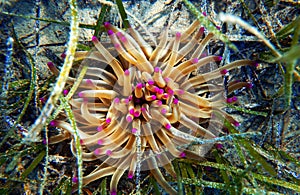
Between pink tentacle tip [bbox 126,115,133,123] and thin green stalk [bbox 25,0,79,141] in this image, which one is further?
pink tentacle tip [bbox 126,115,133,123]

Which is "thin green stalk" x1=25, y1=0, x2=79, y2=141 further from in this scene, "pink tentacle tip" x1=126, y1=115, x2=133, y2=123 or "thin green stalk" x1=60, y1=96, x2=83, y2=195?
"pink tentacle tip" x1=126, y1=115, x2=133, y2=123

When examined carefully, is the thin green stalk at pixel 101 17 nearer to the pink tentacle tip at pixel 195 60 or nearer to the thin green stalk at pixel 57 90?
the thin green stalk at pixel 57 90

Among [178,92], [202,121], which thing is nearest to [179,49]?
[178,92]

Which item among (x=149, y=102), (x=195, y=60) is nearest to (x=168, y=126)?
(x=149, y=102)

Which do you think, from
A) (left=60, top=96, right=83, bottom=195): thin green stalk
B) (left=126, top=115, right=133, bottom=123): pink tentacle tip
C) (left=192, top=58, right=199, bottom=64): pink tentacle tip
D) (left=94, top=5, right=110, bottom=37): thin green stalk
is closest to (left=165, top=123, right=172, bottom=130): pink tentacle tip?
(left=126, top=115, right=133, bottom=123): pink tentacle tip

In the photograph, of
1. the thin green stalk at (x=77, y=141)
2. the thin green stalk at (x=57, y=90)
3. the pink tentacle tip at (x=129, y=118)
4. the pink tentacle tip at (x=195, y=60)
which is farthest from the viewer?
the pink tentacle tip at (x=195, y=60)

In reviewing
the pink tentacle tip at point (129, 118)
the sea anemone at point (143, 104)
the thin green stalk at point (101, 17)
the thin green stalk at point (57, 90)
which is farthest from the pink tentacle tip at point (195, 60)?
the thin green stalk at point (57, 90)

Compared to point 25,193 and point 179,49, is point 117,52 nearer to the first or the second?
point 179,49
